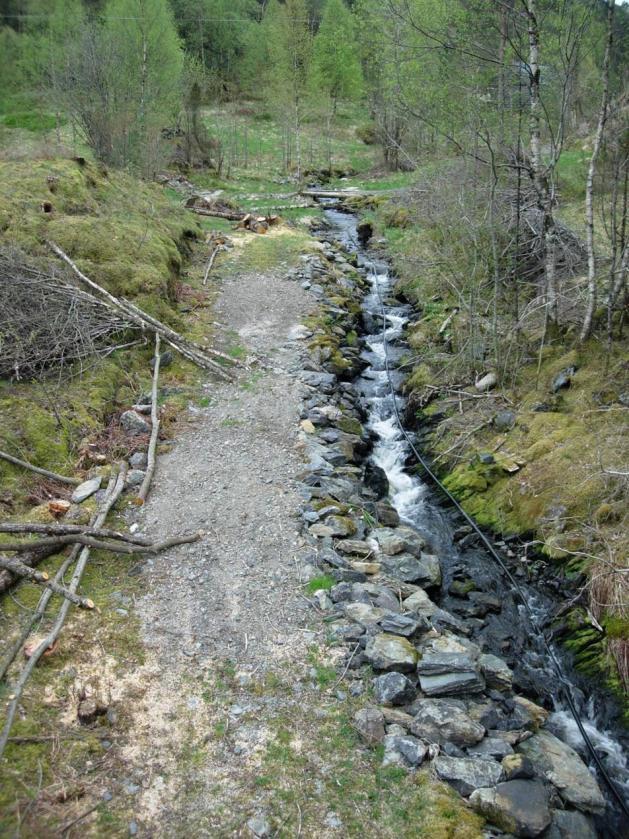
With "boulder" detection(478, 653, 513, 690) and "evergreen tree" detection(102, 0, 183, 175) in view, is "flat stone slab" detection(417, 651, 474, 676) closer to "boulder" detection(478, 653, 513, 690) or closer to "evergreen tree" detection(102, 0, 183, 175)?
"boulder" detection(478, 653, 513, 690)

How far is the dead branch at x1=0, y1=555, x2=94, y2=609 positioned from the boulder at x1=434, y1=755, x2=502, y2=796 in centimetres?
329

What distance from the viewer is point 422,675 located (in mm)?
4961

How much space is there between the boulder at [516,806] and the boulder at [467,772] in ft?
0.18

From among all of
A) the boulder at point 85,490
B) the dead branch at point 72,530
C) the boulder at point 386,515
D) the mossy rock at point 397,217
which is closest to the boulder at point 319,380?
the boulder at point 386,515

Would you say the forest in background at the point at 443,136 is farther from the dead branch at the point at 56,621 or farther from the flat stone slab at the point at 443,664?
the dead branch at the point at 56,621

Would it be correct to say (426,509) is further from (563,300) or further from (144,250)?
(144,250)

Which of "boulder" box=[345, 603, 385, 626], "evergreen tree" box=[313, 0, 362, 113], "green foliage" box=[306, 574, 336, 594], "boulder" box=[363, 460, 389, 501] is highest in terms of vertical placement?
"evergreen tree" box=[313, 0, 362, 113]

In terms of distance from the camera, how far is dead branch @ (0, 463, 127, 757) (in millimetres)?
4153

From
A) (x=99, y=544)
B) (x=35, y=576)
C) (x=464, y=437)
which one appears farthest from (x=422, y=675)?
(x=464, y=437)

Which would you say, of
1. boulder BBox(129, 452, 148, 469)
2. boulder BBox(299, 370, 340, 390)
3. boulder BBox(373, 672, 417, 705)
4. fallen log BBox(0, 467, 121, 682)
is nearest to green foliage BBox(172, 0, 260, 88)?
boulder BBox(299, 370, 340, 390)

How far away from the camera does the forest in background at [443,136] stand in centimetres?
765

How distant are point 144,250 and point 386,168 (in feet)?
73.8

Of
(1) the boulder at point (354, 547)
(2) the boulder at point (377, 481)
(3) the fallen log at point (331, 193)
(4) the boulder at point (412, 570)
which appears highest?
(3) the fallen log at point (331, 193)

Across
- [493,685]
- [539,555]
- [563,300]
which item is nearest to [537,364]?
[563,300]
